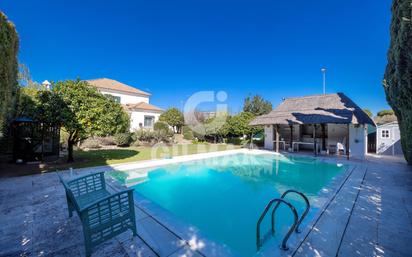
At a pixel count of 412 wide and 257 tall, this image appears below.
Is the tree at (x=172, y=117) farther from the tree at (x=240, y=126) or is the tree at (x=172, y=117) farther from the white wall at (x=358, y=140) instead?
the white wall at (x=358, y=140)

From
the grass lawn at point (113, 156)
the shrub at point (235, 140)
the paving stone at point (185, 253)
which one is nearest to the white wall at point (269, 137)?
the shrub at point (235, 140)

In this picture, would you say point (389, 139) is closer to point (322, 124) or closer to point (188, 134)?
point (322, 124)

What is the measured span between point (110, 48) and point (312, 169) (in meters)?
21.2

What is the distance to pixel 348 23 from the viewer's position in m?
12.4

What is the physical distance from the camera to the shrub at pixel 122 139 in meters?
18.7

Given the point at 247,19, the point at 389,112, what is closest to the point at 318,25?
the point at 247,19

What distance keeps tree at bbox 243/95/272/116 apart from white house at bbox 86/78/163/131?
2179 centimetres

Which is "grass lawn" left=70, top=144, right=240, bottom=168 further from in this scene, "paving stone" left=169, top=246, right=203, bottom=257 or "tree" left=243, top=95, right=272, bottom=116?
"tree" left=243, top=95, right=272, bottom=116

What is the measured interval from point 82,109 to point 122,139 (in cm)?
1025

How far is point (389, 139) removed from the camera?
1473 cm

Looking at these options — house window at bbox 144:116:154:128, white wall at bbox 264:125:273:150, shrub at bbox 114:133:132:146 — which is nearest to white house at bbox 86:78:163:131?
house window at bbox 144:116:154:128

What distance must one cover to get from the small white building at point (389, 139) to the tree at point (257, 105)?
24.6 meters

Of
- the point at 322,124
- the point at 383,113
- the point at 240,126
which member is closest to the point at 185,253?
the point at 322,124

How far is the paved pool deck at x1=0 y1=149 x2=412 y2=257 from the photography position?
3.07 m
